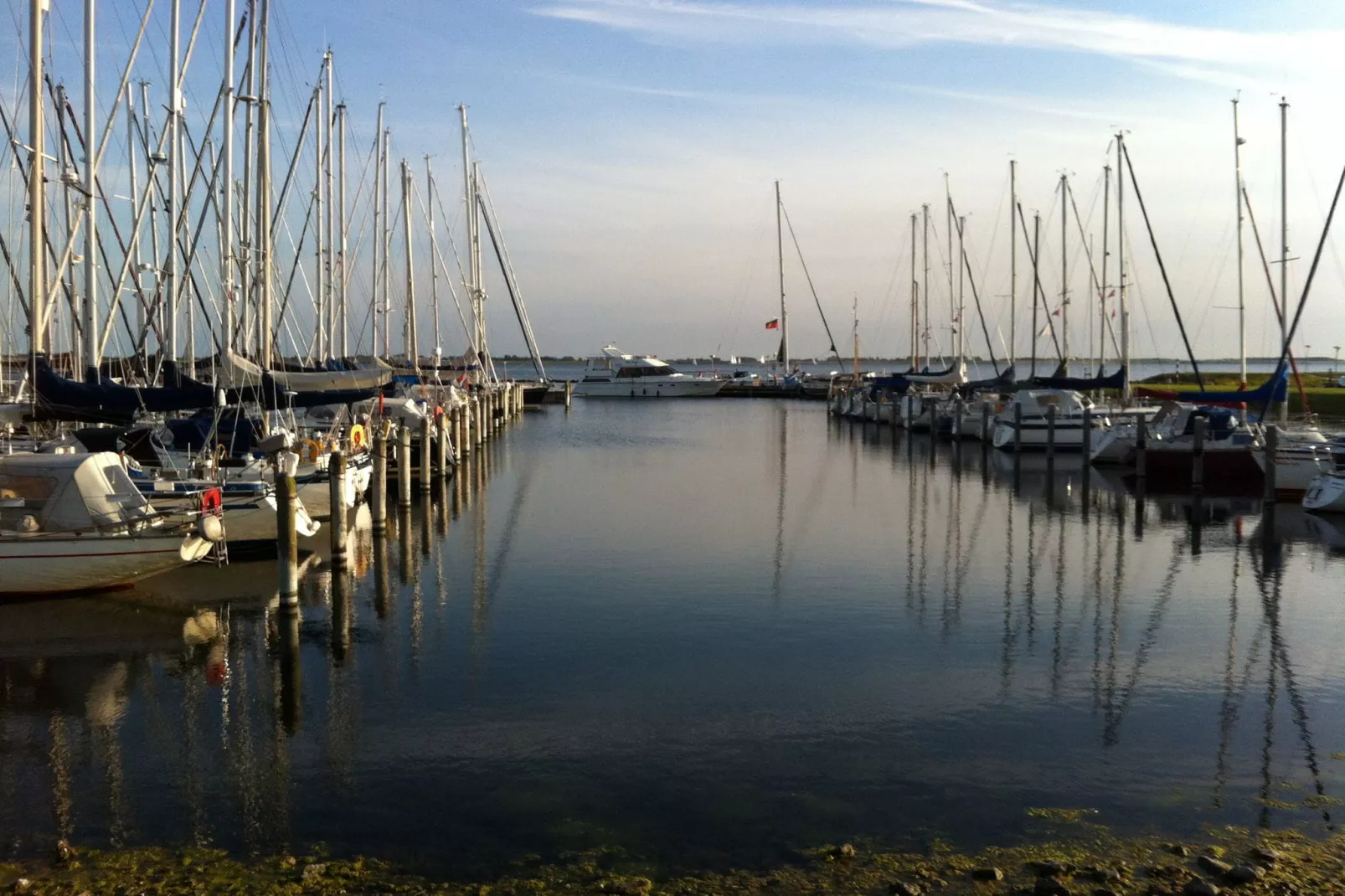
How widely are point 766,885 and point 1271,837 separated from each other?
4310 mm

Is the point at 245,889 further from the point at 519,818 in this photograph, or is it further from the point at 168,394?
the point at 168,394

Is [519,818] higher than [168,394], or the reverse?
[168,394]

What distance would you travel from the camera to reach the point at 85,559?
1802 centimetres

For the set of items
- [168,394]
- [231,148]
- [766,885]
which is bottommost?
[766,885]

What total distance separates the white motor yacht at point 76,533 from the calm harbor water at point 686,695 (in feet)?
1.67

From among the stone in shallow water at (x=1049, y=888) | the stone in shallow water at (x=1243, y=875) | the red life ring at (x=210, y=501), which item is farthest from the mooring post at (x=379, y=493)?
the stone in shallow water at (x=1243, y=875)

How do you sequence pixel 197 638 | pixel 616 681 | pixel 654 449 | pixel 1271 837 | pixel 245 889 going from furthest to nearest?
pixel 654 449 → pixel 197 638 → pixel 616 681 → pixel 1271 837 → pixel 245 889

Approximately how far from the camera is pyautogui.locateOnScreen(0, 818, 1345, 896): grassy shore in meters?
8.86

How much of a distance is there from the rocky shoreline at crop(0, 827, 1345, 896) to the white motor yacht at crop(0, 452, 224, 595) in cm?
948

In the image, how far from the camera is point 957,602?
64.3 ft

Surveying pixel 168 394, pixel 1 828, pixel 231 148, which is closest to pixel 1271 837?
pixel 1 828

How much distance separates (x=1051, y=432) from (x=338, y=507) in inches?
1096

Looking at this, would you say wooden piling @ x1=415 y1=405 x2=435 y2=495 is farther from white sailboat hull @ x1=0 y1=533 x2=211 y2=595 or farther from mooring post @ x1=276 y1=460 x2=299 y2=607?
mooring post @ x1=276 y1=460 x2=299 y2=607

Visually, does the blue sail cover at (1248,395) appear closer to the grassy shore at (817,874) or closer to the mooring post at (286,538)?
the mooring post at (286,538)
